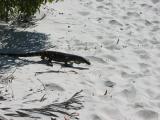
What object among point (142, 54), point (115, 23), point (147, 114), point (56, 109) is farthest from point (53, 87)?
point (115, 23)

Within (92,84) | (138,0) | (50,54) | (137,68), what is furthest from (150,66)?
(138,0)

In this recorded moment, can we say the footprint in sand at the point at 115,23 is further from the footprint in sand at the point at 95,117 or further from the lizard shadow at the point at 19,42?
the footprint in sand at the point at 95,117

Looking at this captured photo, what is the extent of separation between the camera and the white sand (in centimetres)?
573

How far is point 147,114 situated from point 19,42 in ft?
9.99

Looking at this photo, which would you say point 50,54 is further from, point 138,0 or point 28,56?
point 138,0

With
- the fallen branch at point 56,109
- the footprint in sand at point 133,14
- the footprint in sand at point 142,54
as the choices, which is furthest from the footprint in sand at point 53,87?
the footprint in sand at point 133,14

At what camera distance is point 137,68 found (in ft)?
23.1

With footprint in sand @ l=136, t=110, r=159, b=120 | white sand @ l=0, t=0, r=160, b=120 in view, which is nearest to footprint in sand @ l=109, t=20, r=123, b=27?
white sand @ l=0, t=0, r=160, b=120

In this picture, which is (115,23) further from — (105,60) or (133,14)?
(105,60)

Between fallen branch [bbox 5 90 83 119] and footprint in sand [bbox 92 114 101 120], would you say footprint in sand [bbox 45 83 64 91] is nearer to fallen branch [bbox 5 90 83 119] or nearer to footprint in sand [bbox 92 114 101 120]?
fallen branch [bbox 5 90 83 119]

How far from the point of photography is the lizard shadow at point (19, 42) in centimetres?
718

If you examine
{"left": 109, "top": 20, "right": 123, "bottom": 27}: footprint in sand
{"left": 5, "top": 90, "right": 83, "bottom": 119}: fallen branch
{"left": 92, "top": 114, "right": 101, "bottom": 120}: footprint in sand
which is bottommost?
{"left": 92, "top": 114, "right": 101, "bottom": 120}: footprint in sand

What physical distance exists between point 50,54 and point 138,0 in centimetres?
430

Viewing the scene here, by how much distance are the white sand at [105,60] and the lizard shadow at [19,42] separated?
0.70 feet
